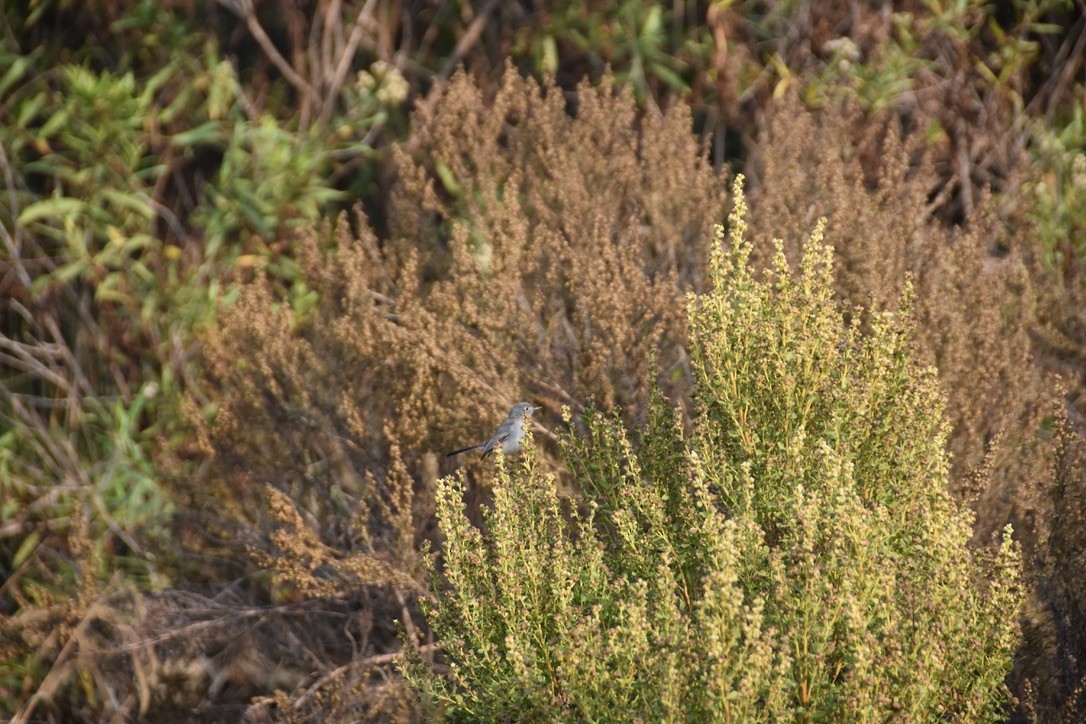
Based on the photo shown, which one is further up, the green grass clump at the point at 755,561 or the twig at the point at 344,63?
the green grass clump at the point at 755,561

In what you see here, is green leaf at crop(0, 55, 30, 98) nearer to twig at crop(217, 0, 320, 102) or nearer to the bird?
twig at crop(217, 0, 320, 102)

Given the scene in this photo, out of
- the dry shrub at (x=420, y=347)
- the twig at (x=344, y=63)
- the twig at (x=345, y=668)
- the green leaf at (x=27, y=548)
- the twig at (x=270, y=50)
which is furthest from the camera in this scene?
the twig at (x=270, y=50)

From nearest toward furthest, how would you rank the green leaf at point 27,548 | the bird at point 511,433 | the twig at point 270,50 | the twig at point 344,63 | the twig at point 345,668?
1. the bird at point 511,433
2. the twig at point 345,668
3. the green leaf at point 27,548
4. the twig at point 344,63
5. the twig at point 270,50

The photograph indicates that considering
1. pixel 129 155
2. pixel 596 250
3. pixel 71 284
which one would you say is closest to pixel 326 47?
pixel 129 155

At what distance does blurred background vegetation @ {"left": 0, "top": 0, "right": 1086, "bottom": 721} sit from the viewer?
8711 mm

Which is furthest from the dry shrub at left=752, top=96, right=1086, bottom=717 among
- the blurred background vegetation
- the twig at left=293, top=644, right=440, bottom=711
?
the twig at left=293, top=644, right=440, bottom=711

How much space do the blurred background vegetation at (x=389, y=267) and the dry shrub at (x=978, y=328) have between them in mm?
27

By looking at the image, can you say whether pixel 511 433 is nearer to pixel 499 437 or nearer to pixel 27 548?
pixel 499 437

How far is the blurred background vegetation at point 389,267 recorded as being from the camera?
28.6 feet

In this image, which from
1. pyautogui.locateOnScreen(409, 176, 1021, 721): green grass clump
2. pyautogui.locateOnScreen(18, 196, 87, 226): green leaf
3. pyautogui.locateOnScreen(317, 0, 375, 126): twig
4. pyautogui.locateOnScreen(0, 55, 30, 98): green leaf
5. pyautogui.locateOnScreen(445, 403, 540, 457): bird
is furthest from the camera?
pyautogui.locateOnScreen(317, 0, 375, 126): twig

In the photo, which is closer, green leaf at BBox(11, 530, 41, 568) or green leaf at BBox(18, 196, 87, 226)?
green leaf at BBox(11, 530, 41, 568)

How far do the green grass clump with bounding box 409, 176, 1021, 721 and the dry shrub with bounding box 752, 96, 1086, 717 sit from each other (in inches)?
29.5

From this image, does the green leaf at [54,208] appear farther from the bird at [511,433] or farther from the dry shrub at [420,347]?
the bird at [511,433]

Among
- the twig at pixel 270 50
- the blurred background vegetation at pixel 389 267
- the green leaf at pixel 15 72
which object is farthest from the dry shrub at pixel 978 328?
the green leaf at pixel 15 72
